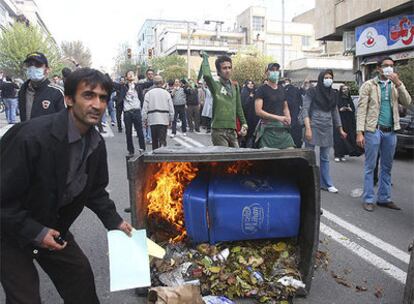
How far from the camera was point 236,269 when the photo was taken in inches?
131

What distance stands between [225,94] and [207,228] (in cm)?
253

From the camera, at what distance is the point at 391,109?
5461 millimetres

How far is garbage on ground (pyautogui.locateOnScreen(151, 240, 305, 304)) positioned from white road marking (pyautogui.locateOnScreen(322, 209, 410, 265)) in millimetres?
1347

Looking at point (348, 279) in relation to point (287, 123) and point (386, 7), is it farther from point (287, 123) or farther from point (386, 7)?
point (386, 7)

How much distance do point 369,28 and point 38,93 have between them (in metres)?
19.1

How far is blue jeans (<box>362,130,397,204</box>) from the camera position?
5.49 metres

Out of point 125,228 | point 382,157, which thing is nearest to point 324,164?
point 382,157

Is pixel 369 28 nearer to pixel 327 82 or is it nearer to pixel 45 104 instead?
pixel 327 82

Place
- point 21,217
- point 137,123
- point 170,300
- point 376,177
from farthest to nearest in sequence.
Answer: point 137,123, point 376,177, point 170,300, point 21,217

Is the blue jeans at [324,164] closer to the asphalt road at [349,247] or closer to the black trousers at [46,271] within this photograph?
the asphalt road at [349,247]

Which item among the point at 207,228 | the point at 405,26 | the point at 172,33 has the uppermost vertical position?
the point at 172,33

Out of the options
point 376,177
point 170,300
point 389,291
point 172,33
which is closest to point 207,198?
point 170,300

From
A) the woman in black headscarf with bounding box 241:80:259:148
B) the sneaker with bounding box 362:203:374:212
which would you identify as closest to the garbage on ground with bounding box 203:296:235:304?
the sneaker with bounding box 362:203:374:212

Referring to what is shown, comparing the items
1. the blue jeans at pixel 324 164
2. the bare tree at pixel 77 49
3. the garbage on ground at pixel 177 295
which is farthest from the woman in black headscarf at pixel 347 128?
the bare tree at pixel 77 49
